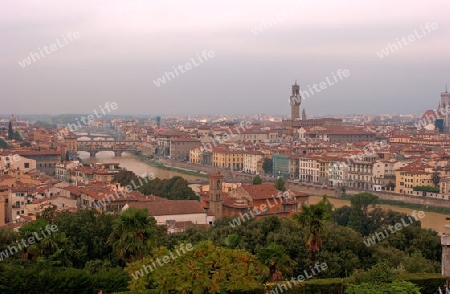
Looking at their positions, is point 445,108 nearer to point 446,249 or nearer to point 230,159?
point 230,159

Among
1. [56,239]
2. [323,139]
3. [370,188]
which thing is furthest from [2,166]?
[323,139]

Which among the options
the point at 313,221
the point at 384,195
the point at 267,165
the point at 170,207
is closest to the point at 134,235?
the point at 313,221

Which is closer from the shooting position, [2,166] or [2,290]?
[2,290]

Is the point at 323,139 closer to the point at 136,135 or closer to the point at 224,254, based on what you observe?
the point at 136,135

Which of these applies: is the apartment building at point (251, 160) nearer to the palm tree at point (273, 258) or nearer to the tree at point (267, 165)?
the tree at point (267, 165)

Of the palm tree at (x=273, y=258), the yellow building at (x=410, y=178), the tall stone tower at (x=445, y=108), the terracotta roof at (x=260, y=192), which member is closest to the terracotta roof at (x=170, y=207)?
the terracotta roof at (x=260, y=192)

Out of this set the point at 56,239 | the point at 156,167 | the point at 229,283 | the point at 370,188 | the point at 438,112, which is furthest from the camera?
the point at 438,112

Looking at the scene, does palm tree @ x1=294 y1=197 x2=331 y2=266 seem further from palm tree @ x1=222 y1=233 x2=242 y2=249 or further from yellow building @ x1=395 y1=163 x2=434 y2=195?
yellow building @ x1=395 y1=163 x2=434 y2=195
